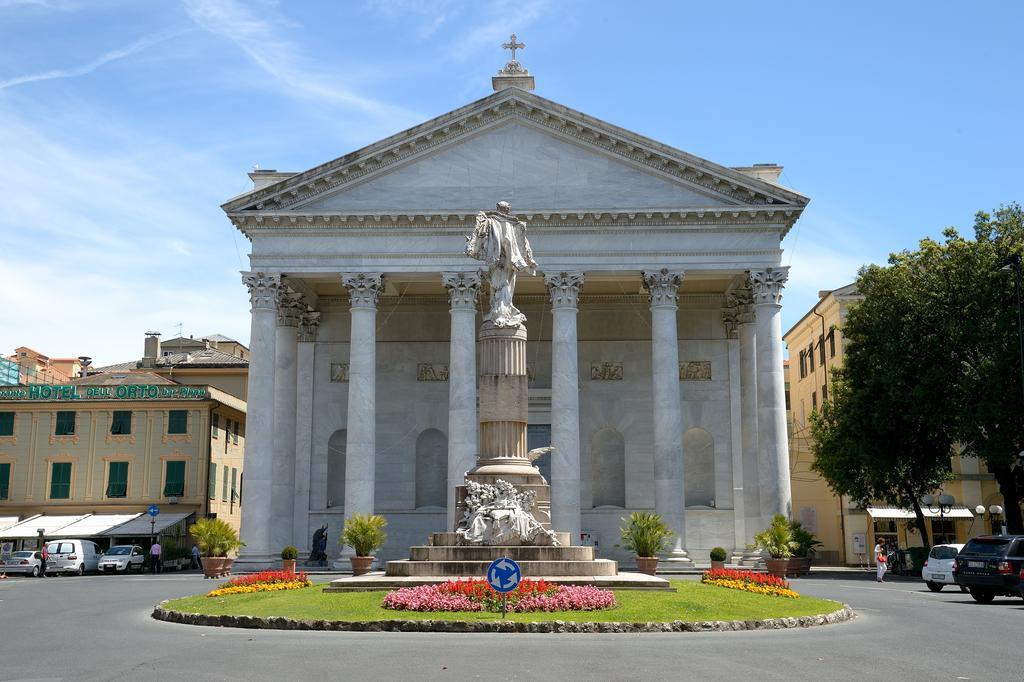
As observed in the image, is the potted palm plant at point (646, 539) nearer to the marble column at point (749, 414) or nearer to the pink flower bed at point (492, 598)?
the pink flower bed at point (492, 598)

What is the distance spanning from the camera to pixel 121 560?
1916 inches

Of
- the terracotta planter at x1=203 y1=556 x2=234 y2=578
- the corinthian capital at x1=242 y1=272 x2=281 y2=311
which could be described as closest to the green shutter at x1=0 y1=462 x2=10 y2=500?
the corinthian capital at x1=242 y1=272 x2=281 y2=311

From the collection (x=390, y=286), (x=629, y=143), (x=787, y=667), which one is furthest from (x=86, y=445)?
(x=787, y=667)

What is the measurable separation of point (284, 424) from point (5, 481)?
24112 mm

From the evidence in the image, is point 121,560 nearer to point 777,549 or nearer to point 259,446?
point 259,446

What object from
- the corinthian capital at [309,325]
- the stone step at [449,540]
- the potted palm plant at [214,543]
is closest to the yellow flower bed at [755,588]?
the stone step at [449,540]

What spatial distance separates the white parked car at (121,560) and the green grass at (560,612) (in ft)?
89.7

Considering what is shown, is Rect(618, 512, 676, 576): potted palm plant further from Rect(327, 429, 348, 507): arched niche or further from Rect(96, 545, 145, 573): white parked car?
Rect(96, 545, 145, 573): white parked car

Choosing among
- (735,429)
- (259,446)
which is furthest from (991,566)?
(259,446)

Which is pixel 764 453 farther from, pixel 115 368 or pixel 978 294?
pixel 115 368

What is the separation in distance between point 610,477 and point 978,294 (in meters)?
17.4

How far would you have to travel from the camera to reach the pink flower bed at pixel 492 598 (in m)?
18.4

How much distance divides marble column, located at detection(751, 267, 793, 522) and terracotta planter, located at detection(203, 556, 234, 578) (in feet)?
65.8

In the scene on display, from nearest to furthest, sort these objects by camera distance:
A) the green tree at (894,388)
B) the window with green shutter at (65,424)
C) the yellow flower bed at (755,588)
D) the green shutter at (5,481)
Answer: the yellow flower bed at (755,588), the green tree at (894,388), the green shutter at (5,481), the window with green shutter at (65,424)
